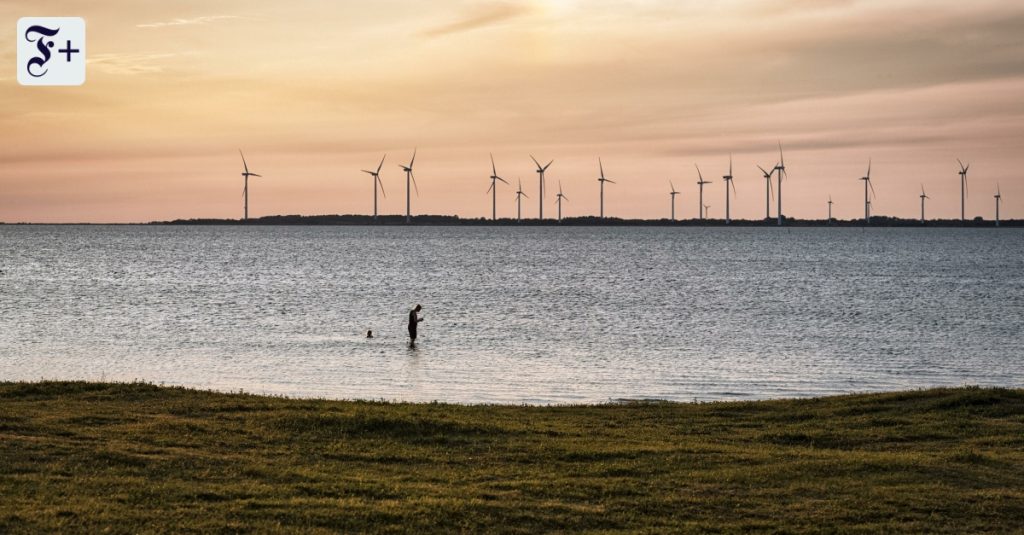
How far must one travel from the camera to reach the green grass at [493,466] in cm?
1630

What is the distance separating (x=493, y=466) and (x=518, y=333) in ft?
140

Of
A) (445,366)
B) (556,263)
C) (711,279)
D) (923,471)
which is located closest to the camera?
(923,471)

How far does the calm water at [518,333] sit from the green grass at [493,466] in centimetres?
1080

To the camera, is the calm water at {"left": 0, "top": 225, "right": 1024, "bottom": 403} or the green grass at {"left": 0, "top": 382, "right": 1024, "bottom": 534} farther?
the calm water at {"left": 0, "top": 225, "right": 1024, "bottom": 403}

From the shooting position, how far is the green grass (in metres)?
16.3

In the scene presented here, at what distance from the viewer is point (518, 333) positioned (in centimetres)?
6300

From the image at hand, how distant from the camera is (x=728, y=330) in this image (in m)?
66.6

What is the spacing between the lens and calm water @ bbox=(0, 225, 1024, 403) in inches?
1660

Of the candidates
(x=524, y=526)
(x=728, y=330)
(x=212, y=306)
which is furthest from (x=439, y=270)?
(x=524, y=526)

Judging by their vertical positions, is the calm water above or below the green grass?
below

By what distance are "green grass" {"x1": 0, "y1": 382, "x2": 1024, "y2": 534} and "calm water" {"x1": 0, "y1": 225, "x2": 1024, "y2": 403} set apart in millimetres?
10803

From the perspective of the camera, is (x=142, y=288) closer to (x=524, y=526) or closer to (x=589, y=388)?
(x=589, y=388)

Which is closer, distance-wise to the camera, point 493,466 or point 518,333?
point 493,466

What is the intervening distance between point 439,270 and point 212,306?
2650 inches
